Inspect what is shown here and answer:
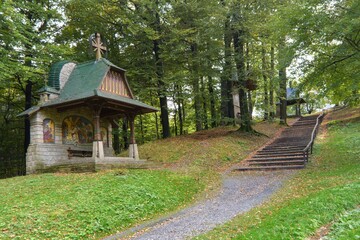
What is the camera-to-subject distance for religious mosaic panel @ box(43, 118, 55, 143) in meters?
13.7

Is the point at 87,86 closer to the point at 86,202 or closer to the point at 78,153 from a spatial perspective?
the point at 78,153

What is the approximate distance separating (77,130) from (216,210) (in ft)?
31.5

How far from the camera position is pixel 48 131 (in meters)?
13.8

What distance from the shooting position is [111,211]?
7887mm

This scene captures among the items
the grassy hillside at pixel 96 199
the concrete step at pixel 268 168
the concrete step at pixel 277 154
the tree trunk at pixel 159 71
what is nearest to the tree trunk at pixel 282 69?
the concrete step at pixel 277 154

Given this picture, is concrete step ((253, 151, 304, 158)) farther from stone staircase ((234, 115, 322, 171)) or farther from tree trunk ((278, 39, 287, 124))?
tree trunk ((278, 39, 287, 124))

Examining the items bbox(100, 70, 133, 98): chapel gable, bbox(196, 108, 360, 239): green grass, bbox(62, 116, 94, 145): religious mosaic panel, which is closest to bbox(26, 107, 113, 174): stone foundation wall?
bbox(62, 116, 94, 145): religious mosaic panel

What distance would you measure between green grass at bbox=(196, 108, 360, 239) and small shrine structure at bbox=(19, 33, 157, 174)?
7473 millimetres

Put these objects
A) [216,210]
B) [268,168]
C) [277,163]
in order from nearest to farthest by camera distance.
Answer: [216,210]
[268,168]
[277,163]

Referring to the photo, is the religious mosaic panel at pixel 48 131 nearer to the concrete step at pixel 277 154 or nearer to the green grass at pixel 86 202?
the green grass at pixel 86 202

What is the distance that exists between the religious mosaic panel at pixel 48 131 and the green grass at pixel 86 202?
2.68 m

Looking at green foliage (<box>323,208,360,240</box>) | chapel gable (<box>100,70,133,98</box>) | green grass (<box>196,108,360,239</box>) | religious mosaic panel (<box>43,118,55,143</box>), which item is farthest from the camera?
chapel gable (<box>100,70,133,98</box>)

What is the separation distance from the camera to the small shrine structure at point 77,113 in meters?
13.2

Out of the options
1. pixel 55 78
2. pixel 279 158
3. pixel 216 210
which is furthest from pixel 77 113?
pixel 279 158
